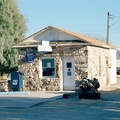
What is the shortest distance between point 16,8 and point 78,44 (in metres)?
15.8

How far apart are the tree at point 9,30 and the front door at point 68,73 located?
1137 centimetres

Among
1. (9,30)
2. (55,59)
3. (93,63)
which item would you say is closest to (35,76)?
(55,59)

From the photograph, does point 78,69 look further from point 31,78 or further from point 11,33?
point 11,33

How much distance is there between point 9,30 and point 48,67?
12544 millimetres

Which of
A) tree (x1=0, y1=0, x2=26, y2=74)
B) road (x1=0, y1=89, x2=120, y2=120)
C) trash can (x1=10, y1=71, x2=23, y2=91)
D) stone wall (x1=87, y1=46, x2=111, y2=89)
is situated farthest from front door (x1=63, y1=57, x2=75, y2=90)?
tree (x1=0, y1=0, x2=26, y2=74)

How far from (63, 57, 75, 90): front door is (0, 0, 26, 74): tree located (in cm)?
1137

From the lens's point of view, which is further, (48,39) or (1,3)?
(1,3)

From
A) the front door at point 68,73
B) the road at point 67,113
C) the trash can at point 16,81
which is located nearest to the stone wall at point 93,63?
the front door at point 68,73

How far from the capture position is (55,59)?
26.2 meters

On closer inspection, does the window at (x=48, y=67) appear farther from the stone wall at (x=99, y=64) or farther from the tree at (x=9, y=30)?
the tree at (x=9, y=30)

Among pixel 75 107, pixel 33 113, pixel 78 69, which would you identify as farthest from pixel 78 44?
pixel 33 113

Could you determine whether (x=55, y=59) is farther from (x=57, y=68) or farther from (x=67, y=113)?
(x=67, y=113)

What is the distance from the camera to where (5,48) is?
125 ft

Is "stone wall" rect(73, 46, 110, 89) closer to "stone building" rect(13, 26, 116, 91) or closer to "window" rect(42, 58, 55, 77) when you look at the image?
"stone building" rect(13, 26, 116, 91)
